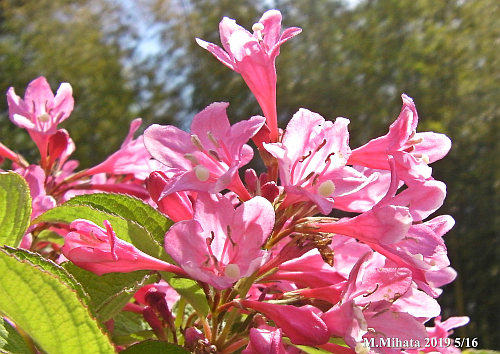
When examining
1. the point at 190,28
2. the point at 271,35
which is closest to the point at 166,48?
the point at 190,28

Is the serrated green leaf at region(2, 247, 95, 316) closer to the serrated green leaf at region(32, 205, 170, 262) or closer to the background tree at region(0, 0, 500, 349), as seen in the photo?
the serrated green leaf at region(32, 205, 170, 262)

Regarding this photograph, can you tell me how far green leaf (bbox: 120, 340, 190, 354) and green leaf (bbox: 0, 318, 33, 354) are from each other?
0.09 meters

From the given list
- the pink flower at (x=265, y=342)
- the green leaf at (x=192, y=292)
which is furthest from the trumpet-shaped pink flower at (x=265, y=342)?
the green leaf at (x=192, y=292)

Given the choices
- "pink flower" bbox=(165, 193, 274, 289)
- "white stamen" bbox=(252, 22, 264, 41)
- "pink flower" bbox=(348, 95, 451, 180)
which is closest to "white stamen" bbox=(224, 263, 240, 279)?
"pink flower" bbox=(165, 193, 274, 289)

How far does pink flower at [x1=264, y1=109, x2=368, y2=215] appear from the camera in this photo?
1.74 ft

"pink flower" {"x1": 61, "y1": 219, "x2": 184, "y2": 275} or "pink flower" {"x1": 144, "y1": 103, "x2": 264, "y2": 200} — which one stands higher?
"pink flower" {"x1": 144, "y1": 103, "x2": 264, "y2": 200}

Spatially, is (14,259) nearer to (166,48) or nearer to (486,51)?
(486,51)

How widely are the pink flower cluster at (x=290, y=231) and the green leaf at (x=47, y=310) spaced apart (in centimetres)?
11

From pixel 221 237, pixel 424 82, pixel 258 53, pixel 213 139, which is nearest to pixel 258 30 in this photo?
pixel 258 53

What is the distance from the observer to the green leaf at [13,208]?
1.79 ft

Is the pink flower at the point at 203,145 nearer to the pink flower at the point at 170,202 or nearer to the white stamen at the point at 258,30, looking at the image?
the pink flower at the point at 170,202

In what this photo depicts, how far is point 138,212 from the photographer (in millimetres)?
607

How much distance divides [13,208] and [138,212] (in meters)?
0.13

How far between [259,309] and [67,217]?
242 mm
